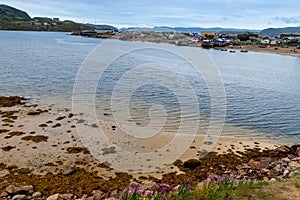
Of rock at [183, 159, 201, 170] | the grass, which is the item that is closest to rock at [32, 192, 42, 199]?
the grass

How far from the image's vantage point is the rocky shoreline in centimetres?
937

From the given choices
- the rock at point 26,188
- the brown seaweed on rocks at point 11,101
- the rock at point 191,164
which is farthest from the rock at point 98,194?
the brown seaweed on rocks at point 11,101

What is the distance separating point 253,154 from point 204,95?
572 inches

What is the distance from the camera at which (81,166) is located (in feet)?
38.1

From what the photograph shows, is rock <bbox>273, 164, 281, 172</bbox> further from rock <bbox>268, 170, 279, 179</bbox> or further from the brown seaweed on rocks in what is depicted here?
the brown seaweed on rocks

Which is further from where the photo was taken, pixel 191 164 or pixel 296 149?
pixel 296 149

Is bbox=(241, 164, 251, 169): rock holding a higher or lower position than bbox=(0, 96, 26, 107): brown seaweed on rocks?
lower

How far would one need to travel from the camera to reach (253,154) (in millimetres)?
13891

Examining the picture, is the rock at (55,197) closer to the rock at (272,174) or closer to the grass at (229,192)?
the grass at (229,192)

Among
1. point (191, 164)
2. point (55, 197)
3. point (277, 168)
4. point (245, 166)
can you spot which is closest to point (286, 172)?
point (277, 168)

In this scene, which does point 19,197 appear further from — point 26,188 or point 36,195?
point 26,188

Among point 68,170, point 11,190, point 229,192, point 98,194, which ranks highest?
point 229,192

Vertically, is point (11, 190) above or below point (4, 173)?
above

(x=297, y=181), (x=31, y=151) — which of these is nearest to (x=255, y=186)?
(x=297, y=181)
